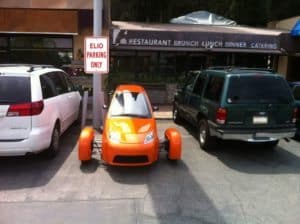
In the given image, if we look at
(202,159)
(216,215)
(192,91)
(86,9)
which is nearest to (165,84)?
(86,9)

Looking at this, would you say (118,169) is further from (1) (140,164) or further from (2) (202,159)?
(2) (202,159)

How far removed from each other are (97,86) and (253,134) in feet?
14.7

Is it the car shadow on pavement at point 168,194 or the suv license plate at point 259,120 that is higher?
the suv license plate at point 259,120

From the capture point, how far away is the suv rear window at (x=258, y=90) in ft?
23.7

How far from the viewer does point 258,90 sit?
287 inches

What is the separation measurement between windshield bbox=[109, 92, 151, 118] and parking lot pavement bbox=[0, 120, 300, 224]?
105cm

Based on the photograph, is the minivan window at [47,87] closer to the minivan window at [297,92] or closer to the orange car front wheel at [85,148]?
the orange car front wheel at [85,148]

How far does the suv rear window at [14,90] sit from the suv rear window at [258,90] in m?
3.92

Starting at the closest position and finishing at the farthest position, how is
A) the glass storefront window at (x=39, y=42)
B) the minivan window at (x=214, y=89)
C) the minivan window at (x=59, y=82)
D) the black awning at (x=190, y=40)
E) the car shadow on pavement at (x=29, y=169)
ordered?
1. the car shadow on pavement at (x=29, y=169)
2. the minivan window at (x=214, y=89)
3. the minivan window at (x=59, y=82)
4. the black awning at (x=190, y=40)
5. the glass storefront window at (x=39, y=42)

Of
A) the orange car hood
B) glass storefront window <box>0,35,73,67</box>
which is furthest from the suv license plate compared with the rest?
glass storefront window <box>0,35,73,67</box>

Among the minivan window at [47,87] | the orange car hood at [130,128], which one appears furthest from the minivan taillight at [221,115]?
the minivan window at [47,87]

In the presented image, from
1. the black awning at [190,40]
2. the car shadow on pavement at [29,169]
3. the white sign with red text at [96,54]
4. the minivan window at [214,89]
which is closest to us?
the car shadow on pavement at [29,169]

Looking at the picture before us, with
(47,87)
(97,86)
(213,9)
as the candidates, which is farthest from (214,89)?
(213,9)

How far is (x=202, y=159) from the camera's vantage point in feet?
24.5
